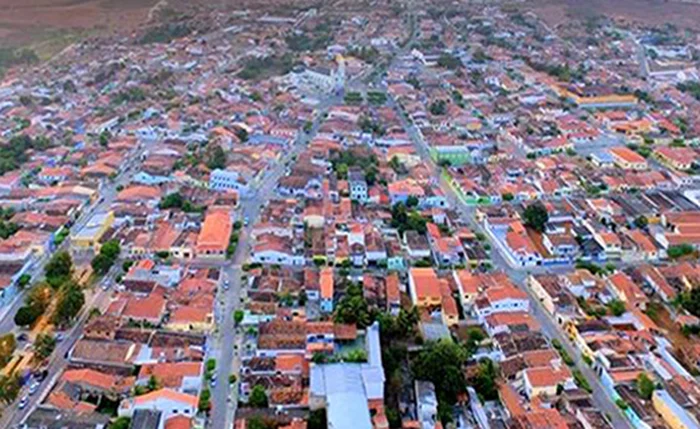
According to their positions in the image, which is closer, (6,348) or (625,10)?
(6,348)

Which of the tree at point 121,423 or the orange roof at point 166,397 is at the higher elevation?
the orange roof at point 166,397

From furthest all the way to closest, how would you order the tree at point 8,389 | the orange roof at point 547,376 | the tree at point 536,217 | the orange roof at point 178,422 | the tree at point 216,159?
1. the tree at point 216,159
2. the tree at point 536,217
3. the orange roof at point 547,376
4. the tree at point 8,389
5. the orange roof at point 178,422

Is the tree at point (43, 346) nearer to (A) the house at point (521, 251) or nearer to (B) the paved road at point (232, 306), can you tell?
(B) the paved road at point (232, 306)

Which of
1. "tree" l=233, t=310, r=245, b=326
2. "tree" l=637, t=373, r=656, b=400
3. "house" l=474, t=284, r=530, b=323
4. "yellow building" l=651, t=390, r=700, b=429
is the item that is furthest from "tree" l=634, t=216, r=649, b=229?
"tree" l=233, t=310, r=245, b=326

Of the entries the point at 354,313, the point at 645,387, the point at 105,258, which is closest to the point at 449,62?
the point at 105,258

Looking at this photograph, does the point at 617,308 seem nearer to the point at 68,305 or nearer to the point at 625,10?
the point at 68,305

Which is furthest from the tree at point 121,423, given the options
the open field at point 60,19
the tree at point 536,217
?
the open field at point 60,19

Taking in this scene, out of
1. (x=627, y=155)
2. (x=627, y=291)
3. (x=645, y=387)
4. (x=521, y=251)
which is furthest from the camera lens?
(x=627, y=155)
